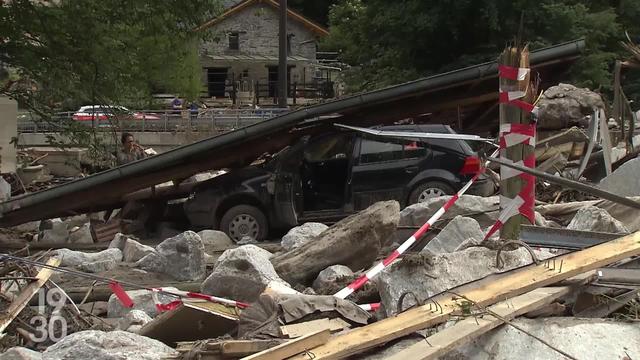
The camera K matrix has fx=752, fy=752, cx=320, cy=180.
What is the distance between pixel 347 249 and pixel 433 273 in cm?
178

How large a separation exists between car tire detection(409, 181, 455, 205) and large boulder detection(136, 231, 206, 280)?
4.83 meters

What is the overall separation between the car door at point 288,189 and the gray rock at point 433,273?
699 centimetres

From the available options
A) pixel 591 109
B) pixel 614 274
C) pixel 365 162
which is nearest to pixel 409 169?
pixel 365 162

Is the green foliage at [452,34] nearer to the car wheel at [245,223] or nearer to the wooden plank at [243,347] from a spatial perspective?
the car wheel at [245,223]

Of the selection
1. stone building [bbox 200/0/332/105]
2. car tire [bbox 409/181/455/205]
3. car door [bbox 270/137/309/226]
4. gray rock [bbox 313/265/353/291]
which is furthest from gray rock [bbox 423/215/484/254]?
stone building [bbox 200/0/332/105]

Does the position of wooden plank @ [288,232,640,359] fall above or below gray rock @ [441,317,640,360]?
above

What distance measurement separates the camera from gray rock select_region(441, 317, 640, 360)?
379cm

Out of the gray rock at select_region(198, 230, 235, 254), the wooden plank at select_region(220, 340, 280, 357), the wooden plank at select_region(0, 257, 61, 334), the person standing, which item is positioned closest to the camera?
the wooden plank at select_region(220, 340, 280, 357)

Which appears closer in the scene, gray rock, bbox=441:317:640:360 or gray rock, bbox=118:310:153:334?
gray rock, bbox=441:317:640:360

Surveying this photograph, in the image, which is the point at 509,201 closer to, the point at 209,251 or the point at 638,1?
the point at 209,251

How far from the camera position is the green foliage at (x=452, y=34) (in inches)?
1145

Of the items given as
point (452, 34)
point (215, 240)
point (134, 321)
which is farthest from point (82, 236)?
point (452, 34)

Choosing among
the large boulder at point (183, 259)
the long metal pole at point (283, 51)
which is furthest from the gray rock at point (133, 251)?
the long metal pole at point (283, 51)

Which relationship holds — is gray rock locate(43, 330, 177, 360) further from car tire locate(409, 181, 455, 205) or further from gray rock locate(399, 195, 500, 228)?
car tire locate(409, 181, 455, 205)
